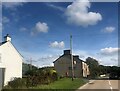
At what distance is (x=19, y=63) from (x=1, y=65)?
502 cm

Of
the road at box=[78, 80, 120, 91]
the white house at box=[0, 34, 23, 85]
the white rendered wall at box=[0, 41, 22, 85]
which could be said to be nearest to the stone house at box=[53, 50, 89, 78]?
the road at box=[78, 80, 120, 91]

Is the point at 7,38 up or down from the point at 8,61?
up

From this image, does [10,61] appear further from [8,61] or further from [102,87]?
[102,87]

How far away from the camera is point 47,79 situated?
35219mm

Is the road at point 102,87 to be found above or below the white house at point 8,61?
below

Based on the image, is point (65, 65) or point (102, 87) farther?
point (65, 65)

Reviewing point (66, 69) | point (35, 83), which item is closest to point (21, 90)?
point (35, 83)

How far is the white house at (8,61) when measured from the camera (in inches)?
1245

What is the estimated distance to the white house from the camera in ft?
104

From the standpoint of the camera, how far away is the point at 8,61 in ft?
109

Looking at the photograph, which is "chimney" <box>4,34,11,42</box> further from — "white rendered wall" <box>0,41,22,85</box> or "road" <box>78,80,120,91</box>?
"road" <box>78,80,120,91</box>

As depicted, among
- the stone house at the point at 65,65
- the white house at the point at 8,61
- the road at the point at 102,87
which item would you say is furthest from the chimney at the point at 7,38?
the stone house at the point at 65,65

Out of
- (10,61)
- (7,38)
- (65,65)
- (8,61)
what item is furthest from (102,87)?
(65,65)

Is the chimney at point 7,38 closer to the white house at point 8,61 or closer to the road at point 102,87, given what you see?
the white house at point 8,61
